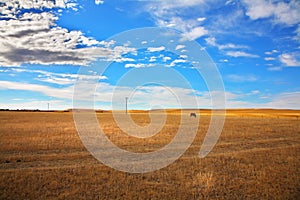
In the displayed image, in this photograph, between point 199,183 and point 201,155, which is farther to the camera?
point 201,155

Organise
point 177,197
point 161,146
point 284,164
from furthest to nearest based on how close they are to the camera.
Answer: point 161,146 < point 284,164 < point 177,197

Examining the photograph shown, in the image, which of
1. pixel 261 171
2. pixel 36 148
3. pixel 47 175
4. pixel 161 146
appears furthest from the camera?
pixel 161 146

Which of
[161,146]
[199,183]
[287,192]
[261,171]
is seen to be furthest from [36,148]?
[287,192]

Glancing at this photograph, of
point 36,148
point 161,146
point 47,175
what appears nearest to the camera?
point 47,175

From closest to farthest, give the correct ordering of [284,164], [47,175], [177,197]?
1. [177,197]
2. [47,175]
3. [284,164]

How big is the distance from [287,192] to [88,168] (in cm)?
862

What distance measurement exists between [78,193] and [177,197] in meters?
3.53

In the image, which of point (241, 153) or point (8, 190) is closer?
point (8, 190)

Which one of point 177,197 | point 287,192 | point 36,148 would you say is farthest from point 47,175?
point 287,192

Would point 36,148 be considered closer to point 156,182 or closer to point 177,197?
point 156,182

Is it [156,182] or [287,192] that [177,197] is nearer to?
[156,182]

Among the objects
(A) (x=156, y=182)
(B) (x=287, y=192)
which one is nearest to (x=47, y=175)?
(A) (x=156, y=182)

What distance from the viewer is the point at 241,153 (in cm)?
1767

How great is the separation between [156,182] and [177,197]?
69.6 inches
